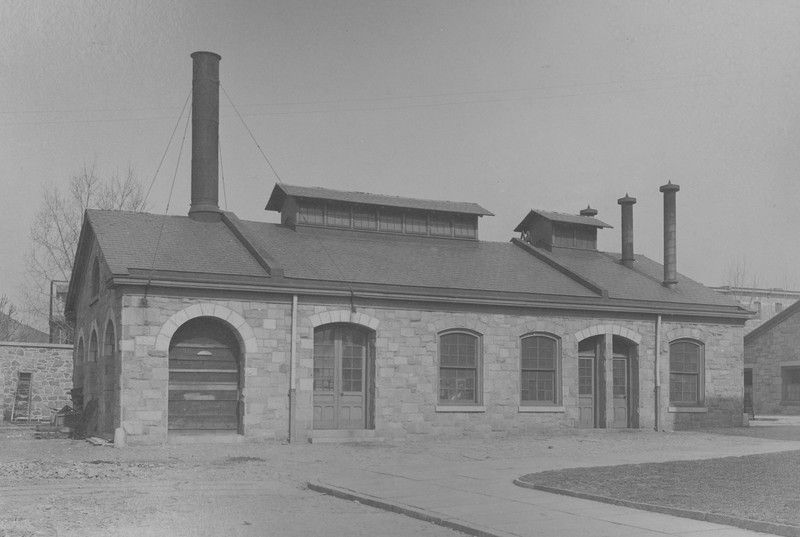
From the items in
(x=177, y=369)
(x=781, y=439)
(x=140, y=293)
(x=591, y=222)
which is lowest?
(x=781, y=439)

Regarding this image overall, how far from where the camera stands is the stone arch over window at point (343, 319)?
20812 millimetres

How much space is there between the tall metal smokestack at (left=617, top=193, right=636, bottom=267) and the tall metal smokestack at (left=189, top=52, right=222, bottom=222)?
13545mm

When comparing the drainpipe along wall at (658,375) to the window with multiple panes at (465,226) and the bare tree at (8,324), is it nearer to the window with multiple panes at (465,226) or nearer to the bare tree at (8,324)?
the window with multiple panes at (465,226)

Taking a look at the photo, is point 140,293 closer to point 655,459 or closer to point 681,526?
point 655,459

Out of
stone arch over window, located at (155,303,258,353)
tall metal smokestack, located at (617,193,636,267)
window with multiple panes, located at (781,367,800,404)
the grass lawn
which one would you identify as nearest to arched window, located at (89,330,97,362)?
stone arch over window, located at (155,303,258,353)

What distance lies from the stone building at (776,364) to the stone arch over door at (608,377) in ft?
51.0

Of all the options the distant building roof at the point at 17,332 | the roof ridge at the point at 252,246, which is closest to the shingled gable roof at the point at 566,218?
the roof ridge at the point at 252,246

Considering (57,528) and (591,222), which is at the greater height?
(591,222)

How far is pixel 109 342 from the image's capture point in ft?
67.1

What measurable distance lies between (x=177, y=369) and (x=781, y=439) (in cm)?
1423

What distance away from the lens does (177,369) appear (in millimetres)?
19531

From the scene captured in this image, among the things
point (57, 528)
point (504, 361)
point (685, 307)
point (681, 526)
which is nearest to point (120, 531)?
point (57, 528)

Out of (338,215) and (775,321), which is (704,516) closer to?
(338,215)

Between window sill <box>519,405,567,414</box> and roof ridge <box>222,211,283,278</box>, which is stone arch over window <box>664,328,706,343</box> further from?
roof ridge <box>222,211,283,278</box>
